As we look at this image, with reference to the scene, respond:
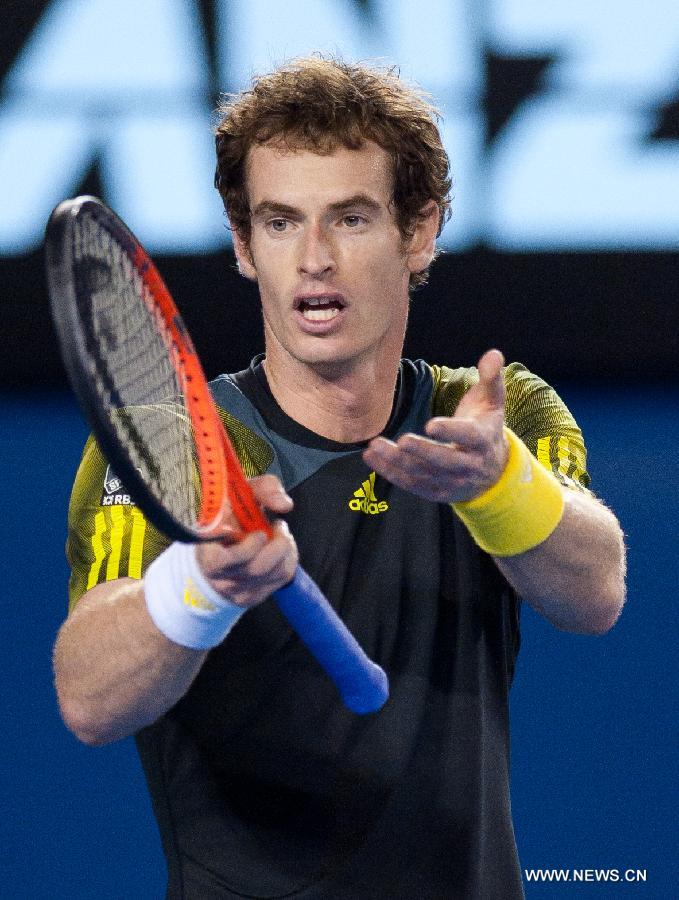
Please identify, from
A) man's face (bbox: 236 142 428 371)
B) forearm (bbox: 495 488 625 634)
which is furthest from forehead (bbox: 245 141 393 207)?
forearm (bbox: 495 488 625 634)

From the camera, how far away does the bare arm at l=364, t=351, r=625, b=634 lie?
4.63 feet

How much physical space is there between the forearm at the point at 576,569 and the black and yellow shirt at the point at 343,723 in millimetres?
124

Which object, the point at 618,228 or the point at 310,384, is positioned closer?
the point at 310,384

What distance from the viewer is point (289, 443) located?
5.89 feet

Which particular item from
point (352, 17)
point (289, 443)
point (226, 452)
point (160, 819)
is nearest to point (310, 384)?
point (289, 443)

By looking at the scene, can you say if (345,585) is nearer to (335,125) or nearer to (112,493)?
(112,493)

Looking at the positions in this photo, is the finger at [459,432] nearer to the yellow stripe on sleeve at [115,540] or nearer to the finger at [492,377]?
the finger at [492,377]

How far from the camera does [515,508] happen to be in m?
1.52

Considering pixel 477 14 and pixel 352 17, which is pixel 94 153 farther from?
pixel 477 14

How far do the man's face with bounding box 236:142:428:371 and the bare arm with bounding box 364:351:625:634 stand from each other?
313 mm

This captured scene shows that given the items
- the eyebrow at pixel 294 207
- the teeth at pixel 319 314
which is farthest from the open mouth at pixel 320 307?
the eyebrow at pixel 294 207

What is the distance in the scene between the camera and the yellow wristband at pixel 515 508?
1506mm

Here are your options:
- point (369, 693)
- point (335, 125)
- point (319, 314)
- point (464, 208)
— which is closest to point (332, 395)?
point (319, 314)

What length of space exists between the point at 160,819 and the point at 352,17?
2291 mm
